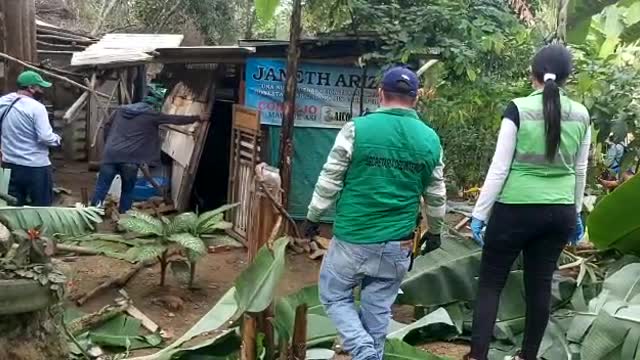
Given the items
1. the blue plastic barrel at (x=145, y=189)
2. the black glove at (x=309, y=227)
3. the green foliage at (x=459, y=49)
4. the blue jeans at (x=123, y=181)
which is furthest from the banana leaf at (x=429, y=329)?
the blue plastic barrel at (x=145, y=189)

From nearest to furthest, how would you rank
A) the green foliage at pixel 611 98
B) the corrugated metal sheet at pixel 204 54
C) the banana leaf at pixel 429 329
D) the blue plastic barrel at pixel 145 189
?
the banana leaf at pixel 429 329 → the green foliage at pixel 611 98 → the corrugated metal sheet at pixel 204 54 → the blue plastic barrel at pixel 145 189

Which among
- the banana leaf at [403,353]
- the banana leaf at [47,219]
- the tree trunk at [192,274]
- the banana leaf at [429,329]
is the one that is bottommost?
the tree trunk at [192,274]

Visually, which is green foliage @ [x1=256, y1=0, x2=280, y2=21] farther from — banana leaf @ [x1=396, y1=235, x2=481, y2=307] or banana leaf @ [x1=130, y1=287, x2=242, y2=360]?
banana leaf @ [x1=130, y1=287, x2=242, y2=360]

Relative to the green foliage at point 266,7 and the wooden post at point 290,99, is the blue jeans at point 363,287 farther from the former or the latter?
the green foliage at point 266,7

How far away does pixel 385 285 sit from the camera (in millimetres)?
3900

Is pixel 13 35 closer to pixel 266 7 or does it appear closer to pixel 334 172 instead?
pixel 266 7

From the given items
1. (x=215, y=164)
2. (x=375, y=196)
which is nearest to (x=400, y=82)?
(x=375, y=196)

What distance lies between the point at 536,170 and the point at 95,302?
379 centimetres

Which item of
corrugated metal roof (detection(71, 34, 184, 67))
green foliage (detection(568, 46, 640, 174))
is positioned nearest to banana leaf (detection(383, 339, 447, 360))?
green foliage (detection(568, 46, 640, 174))

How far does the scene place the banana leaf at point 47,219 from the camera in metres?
4.66

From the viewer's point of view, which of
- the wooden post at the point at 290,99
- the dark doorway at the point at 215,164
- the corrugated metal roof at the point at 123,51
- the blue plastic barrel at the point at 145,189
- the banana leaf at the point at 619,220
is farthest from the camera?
the blue plastic barrel at the point at 145,189

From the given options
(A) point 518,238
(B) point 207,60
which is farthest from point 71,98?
(A) point 518,238

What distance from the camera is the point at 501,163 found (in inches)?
161

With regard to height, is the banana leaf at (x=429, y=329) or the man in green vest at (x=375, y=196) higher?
the man in green vest at (x=375, y=196)
